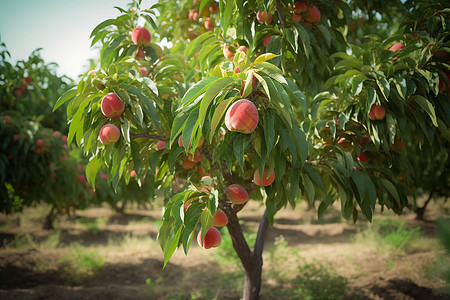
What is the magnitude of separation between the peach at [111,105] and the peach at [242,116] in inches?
22.6

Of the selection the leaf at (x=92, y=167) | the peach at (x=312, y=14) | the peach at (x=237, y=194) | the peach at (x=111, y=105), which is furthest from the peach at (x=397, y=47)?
the leaf at (x=92, y=167)

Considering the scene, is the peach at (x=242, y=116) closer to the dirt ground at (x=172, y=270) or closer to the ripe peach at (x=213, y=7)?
the ripe peach at (x=213, y=7)

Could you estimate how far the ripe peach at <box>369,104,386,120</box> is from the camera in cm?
142

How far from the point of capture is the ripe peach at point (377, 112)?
1.42 meters

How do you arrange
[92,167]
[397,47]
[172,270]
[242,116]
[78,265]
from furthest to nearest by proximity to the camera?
[172,270] → [78,265] → [397,47] → [92,167] → [242,116]

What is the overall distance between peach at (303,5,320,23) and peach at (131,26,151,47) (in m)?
0.89

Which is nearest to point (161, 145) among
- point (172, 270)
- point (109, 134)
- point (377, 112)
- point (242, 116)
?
point (109, 134)

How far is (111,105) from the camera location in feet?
4.17

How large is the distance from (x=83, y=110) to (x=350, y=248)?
5.89 metres

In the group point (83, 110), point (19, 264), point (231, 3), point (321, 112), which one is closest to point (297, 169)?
point (321, 112)

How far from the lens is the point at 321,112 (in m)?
1.69

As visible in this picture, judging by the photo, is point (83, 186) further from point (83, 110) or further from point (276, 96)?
point (276, 96)

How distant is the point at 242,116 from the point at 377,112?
826mm

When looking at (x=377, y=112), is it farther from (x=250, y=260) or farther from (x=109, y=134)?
(x=250, y=260)
